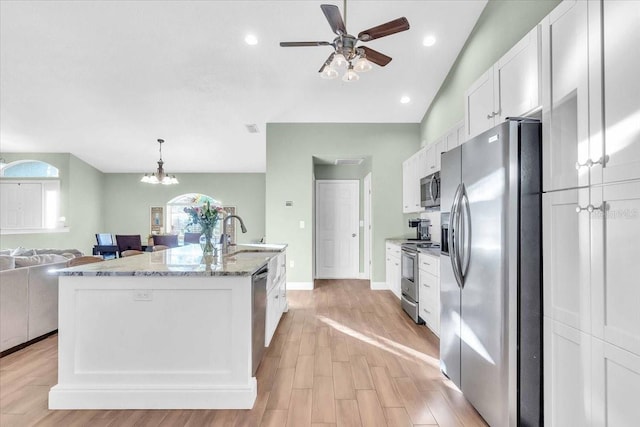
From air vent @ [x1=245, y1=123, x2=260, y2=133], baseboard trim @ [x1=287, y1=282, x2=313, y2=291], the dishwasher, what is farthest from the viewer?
air vent @ [x1=245, y1=123, x2=260, y2=133]

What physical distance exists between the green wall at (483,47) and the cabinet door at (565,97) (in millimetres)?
1165

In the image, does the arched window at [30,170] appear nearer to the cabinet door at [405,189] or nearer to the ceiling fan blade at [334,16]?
the cabinet door at [405,189]

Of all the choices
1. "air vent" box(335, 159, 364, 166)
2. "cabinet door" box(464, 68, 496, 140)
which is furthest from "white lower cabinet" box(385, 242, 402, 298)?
"cabinet door" box(464, 68, 496, 140)

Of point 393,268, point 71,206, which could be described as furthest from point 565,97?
point 71,206

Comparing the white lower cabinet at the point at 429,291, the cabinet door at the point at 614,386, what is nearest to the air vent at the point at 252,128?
the white lower cabinet at the point at 429,291

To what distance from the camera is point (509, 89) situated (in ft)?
6.86

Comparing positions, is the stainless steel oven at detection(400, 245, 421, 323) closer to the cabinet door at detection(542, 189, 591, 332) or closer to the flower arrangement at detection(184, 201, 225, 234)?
the cabinet door at detection(542, 189, 591, 332)

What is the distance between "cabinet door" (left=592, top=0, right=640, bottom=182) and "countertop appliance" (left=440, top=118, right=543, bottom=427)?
407 millimetres

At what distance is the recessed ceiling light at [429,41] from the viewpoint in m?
3.74

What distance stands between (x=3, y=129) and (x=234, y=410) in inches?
296

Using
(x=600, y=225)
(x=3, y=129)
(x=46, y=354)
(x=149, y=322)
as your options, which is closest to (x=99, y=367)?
(x=149, y=322)

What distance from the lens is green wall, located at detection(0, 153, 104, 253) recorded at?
7.11 m

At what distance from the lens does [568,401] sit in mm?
1420

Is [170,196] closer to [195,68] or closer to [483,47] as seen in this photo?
[195,68]
